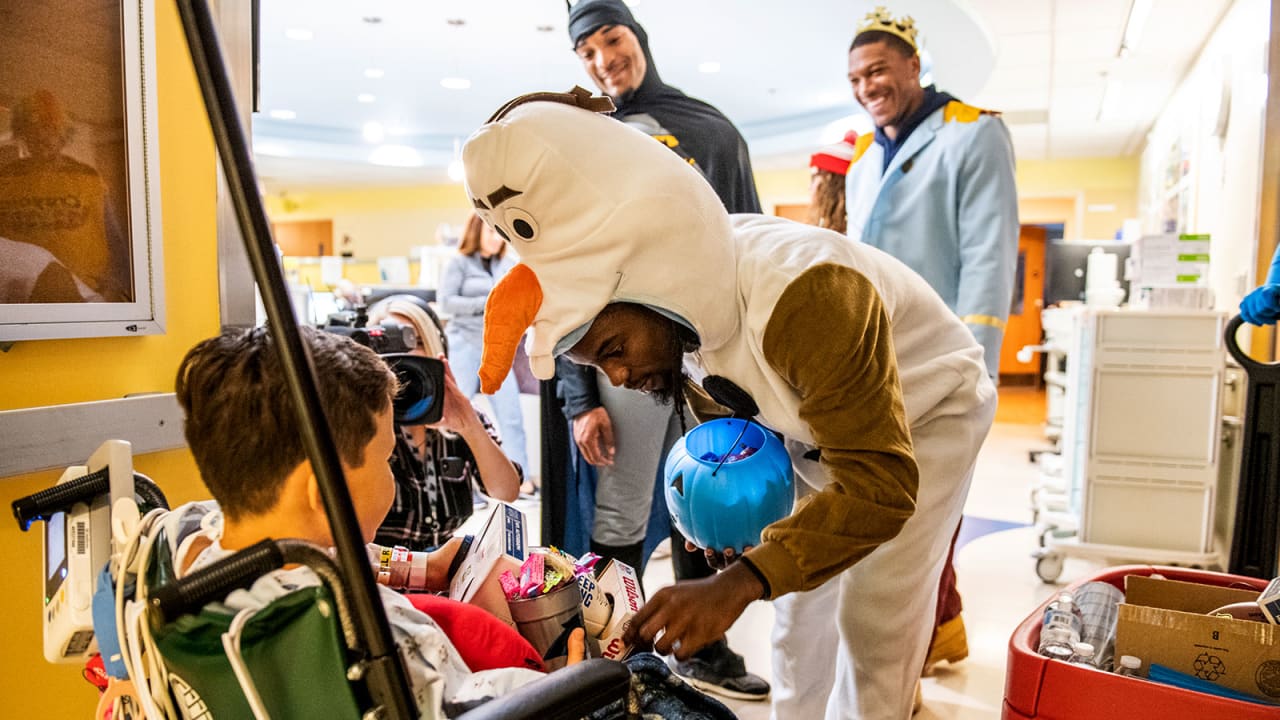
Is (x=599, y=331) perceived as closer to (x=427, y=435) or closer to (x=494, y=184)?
(x=494, y=184)

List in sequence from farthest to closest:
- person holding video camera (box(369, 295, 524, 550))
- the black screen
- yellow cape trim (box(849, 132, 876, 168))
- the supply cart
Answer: the black screen
the supply cart
yellow cape trim (box(849, 132, 876, 168))
person holding video camera (box(369, 295, 524, 550))

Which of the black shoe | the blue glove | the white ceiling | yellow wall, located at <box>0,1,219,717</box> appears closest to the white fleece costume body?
yellow wall, located at <box>0,1,219,717</box>

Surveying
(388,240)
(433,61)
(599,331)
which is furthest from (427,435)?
(388,240)

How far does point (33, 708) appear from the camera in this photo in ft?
4.29

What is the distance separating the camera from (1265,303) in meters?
1.49

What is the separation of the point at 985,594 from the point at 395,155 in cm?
934

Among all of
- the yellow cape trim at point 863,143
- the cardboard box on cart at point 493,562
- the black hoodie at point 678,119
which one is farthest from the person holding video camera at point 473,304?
the cardboard box on cart at point 493,562

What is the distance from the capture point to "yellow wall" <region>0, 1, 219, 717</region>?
1266 mm

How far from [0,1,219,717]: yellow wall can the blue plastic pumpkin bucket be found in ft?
2.90

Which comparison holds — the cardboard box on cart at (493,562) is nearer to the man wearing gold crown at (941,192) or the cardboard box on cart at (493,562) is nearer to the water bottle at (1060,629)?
the water bottle at (1060,629)

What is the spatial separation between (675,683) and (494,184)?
613 millimetres

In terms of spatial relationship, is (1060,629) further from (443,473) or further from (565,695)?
(443,473)

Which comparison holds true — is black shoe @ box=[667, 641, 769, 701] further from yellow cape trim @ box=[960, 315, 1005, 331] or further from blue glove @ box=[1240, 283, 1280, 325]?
blue glove @ box=[1240, 283, 1280, 325]

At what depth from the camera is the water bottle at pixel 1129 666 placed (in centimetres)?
123
